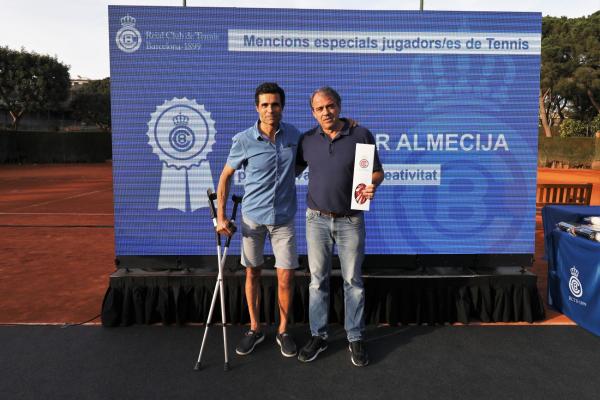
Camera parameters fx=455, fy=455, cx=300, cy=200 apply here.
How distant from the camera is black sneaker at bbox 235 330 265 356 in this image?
3.68m

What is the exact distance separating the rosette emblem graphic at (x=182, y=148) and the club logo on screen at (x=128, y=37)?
57 centimetres

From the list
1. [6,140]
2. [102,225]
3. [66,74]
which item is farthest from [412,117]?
[66,74]

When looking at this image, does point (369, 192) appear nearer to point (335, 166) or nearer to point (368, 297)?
point (335, 166)

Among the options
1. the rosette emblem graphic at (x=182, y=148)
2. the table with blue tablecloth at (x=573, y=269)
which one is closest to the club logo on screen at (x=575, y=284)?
the table with blue tablecloth at (x=573, y=269)

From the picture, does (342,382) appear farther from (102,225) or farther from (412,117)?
(102,225)

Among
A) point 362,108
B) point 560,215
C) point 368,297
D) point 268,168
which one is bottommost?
point 368,297

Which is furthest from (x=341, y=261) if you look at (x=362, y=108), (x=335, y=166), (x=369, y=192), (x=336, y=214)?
(x=362, y=108)

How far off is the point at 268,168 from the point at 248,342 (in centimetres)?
143

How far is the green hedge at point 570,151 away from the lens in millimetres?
28741

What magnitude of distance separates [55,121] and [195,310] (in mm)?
59266

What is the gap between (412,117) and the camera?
4.34m

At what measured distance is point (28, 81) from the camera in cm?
3631

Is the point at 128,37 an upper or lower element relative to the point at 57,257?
upper

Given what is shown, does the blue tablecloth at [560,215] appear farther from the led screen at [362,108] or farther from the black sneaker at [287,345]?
the black sneaker at [287,345]
